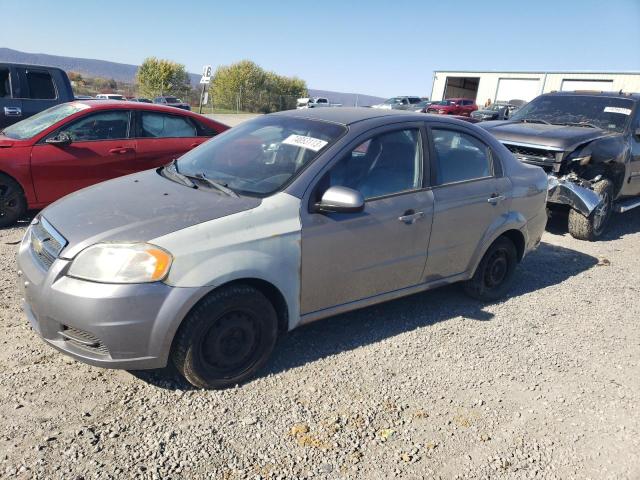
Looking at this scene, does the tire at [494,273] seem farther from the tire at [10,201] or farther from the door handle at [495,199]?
the tire at [10,201]

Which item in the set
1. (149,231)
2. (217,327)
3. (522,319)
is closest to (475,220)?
(522,319)

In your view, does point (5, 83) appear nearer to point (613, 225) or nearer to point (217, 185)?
point (217, 185)

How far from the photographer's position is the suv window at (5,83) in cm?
830

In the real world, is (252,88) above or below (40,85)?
above

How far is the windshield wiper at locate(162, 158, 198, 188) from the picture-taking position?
3477mm

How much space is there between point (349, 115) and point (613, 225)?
6.53 m

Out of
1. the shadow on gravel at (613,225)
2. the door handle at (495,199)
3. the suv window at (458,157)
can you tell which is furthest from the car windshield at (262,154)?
the shadow on gravel at (613,225)

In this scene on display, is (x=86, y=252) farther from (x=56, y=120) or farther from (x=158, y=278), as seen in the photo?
(x=56, y=120)

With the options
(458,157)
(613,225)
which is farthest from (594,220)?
(458,157)

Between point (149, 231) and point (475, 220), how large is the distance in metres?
2.64

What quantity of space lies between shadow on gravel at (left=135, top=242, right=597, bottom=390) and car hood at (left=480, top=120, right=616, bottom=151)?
2032 mm

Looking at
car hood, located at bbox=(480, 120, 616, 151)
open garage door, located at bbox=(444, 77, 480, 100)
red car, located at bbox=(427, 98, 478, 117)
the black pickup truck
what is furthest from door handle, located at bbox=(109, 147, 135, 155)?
open garage door, located at bbox=(444, 77, 480, 100)

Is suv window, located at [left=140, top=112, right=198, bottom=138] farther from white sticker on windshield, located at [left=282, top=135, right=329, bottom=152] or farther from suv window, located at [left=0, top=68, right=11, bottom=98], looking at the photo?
white sticker on windshield, located at [left=282, top=135, right=329, bottom=152]

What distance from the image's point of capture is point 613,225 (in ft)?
27.5
